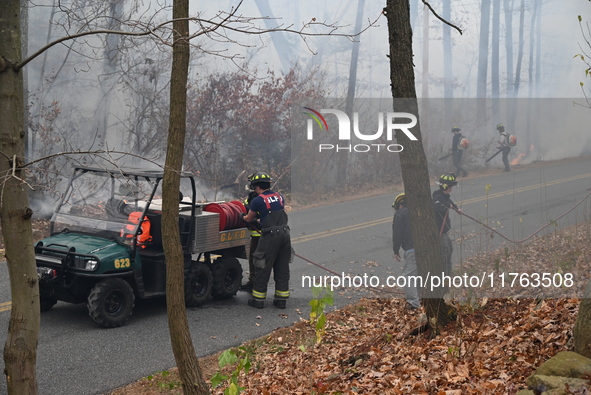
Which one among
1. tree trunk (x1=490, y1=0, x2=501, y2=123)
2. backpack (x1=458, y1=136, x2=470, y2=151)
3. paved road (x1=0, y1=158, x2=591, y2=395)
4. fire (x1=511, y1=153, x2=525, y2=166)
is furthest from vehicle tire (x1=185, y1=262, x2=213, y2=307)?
tree trunk (x1=490, y1=0, x2=501, y2=123)

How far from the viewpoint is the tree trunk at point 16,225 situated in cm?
469

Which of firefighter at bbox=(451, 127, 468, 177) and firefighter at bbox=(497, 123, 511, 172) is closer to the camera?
firefighter at bbox=(451, 127, 468, 177)

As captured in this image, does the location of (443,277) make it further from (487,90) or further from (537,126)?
(487,90)

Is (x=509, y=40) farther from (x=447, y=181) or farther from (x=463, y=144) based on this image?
(x=447, y=181)

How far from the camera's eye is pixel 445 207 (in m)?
9.80

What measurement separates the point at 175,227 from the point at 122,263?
9.60ft

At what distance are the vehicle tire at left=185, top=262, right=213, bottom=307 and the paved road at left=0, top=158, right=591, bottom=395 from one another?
0.55ft

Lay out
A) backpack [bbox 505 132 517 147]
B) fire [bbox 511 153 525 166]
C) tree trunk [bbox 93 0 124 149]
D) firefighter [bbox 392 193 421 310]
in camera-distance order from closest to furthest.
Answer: firefighter [bbox 392 193 421 310] < fire [bbox 511 153 525 166] < backpack [bbox 505 132 517 147] < tree trunk [bbox 93 0 124 149]

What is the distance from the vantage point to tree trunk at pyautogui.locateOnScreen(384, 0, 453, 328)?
7223mm

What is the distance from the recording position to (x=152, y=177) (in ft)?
30.2

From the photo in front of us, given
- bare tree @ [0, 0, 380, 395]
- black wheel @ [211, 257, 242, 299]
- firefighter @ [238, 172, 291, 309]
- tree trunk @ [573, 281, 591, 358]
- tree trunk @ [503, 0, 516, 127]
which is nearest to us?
bare tree @ [0, 0, 380, 395]

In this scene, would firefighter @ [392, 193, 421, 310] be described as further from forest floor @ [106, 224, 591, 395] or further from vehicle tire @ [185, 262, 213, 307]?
vehicle tire @ [185, 262, 213, 307]

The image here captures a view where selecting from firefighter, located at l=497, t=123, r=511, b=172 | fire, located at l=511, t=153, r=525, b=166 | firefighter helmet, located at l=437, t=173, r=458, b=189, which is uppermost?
firefighter, located at l=497, t=123, r=511, b=172

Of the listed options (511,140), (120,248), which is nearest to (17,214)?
(120,248)
